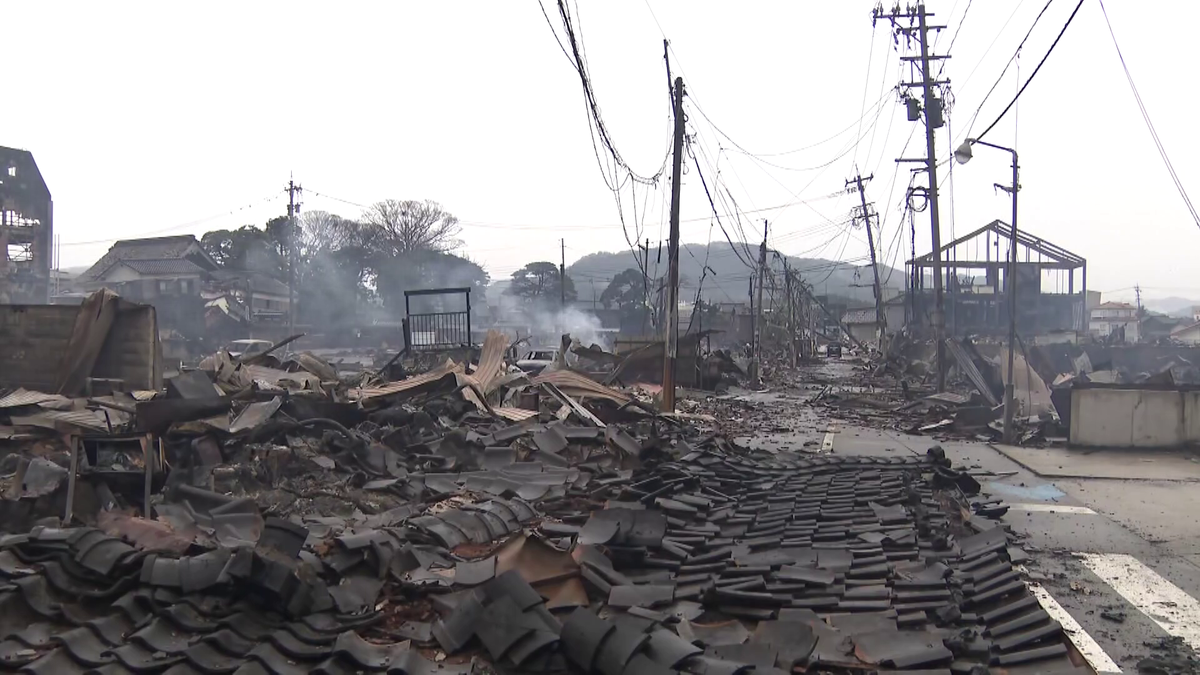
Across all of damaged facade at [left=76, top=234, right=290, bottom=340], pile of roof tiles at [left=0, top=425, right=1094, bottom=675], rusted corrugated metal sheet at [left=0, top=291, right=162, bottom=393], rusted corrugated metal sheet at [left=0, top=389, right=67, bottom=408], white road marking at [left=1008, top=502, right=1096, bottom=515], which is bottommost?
white road marking at [left=1008, top=502, right=1096, bottom=515]

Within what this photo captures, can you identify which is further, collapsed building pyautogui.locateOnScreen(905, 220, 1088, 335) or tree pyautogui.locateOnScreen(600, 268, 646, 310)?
tree pyautogui.locateOnScreen(600, 268, 646, 310)

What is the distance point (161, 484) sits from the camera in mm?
8148

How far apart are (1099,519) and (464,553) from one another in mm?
6925

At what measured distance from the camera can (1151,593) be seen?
6629 millimetres

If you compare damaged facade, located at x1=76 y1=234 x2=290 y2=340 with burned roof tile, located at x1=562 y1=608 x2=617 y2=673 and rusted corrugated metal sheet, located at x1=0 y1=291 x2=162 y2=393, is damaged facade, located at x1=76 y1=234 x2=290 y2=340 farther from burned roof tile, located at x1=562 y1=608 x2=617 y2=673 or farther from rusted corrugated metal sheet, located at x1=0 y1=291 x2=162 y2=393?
burned roof tile, located at x1=562 y1=608 x2=617 y2=673

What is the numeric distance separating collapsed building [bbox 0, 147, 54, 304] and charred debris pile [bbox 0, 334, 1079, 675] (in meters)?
34.4

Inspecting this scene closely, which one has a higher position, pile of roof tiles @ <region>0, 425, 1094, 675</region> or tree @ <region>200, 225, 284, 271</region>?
tree @ <region>200, 225, 284, 271</region>

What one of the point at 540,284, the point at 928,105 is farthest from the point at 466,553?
the point at 540,284

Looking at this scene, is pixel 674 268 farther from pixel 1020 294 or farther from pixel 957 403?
pixel 1020 294

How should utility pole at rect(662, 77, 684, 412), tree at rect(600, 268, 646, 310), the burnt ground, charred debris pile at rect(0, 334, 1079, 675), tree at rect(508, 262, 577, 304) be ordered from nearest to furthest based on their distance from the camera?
charred debris pile at rect(0, 334, 1079, 675)
the burnt ground
utility pole at rect(662, 77, 684, 412)
tree at rect(600, 268, 646, 310)
tree at rect(508, 262, 577, 304)

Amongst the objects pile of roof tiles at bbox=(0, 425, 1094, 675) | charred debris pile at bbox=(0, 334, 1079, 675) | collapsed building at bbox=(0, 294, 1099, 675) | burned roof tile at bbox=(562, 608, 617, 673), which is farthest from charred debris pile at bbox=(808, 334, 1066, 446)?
burned roof tile at bbox=(562, 608, 617, 673)

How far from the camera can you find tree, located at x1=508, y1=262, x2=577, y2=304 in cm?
6769

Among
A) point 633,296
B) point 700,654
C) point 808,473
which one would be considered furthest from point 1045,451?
point 633,296

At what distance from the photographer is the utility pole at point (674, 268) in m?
17.2
